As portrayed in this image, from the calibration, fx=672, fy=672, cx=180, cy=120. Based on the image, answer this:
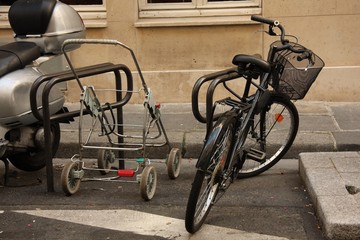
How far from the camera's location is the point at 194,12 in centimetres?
870

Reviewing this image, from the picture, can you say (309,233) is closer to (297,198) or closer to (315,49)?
(297,198)

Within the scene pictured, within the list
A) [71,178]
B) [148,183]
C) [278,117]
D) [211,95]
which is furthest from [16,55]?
[278,117]

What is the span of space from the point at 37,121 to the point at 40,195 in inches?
26.2

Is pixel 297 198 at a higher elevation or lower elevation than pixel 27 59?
lower

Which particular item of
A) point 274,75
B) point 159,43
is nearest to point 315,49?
point 159,43

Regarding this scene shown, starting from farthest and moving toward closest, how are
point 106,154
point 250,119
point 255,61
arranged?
point 106,154
point 250,119
point 255,61

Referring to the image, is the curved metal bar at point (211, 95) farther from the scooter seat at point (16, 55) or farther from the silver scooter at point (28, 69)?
the scooter seat at point (16, 55)

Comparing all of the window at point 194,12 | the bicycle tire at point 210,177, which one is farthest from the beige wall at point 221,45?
the bicycle tire at point 210,177

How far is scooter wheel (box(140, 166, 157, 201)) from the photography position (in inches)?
210

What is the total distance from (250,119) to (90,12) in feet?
13.6

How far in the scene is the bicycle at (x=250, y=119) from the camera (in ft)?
15.6

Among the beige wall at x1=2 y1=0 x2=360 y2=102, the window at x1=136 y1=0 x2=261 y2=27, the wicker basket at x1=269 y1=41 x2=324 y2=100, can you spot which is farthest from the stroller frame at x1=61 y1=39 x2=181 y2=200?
the window at x1=136 y1=0 x2=261 y2=27

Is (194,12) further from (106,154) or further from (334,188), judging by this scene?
(334,188)

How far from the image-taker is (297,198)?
5.57 metres
